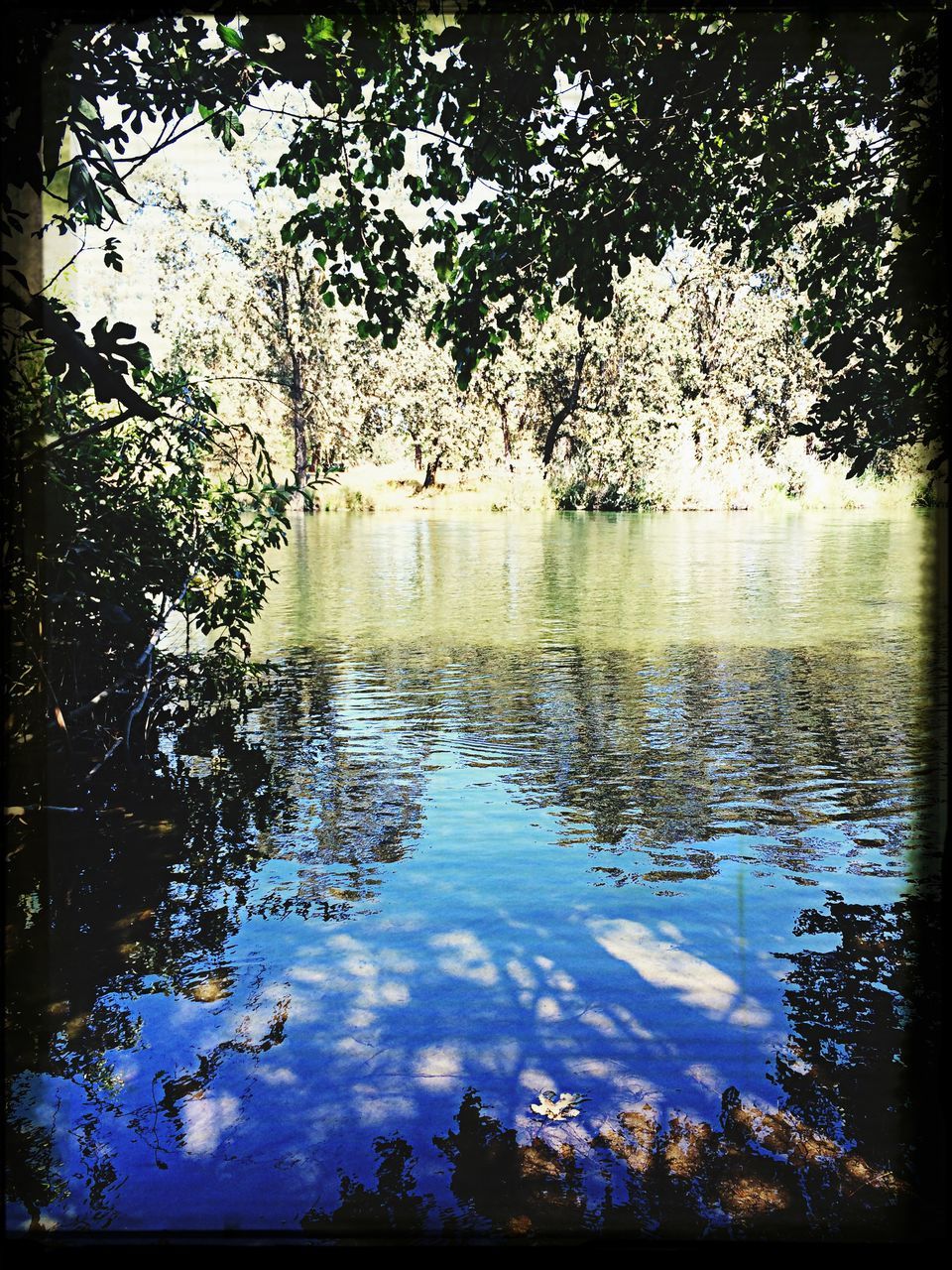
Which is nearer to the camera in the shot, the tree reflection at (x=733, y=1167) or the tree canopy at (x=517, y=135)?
the tree reflection at (x=733, y=1167)

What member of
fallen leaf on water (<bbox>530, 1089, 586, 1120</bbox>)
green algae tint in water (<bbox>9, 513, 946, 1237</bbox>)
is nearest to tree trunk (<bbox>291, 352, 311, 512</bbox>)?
green algae tint in water (<bbox>9, 513, 946, 1237</bbox>)

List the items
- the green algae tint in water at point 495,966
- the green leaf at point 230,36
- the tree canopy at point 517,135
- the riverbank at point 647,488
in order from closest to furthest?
the green algae tint in water at point 495,966 → the green leaf at point 230,36 → the tree canopy at point 517,135 → the riverbank at point 647,488

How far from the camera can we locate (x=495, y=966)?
121 inches

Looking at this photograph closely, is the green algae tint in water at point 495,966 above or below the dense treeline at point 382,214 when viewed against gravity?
below

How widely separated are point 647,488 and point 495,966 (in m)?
10.8

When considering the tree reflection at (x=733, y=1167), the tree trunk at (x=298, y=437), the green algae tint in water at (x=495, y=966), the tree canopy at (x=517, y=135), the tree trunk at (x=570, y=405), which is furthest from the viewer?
the tree trunk at (x=570, y=405)

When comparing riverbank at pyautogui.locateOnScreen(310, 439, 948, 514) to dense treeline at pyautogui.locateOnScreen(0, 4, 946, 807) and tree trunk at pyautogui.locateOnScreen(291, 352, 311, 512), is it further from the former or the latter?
dense treeline at pyautogui.locateOnScreen(0, 4, 946, 807)

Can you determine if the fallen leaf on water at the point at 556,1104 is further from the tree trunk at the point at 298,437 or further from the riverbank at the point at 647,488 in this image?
the riverbank at the point at 647,488

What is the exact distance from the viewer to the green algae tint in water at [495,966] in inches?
80.5

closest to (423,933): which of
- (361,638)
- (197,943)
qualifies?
(197,943)

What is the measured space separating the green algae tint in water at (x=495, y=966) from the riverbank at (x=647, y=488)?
4144mm

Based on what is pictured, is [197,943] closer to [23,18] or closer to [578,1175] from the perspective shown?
[578,1175]

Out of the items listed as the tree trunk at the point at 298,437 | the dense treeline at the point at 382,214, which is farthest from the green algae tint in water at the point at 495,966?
the tree trunk at the point at 298,437

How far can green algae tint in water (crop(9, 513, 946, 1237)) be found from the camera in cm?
204
